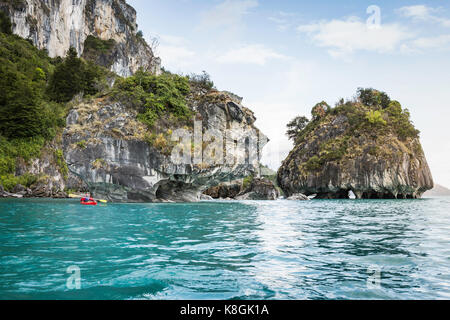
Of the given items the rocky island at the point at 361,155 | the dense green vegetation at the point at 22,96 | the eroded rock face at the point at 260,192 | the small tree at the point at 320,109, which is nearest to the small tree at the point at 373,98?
the rocky island at the point at 361,155

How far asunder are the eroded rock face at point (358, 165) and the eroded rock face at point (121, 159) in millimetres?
24863

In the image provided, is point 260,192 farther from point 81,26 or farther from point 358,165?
point 81,26

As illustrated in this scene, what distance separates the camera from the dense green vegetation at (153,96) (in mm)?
28956

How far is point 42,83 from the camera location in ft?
147

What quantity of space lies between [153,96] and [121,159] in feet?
25.6

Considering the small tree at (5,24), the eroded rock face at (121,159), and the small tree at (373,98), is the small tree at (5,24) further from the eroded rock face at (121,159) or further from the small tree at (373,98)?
the small tree at (373,98)

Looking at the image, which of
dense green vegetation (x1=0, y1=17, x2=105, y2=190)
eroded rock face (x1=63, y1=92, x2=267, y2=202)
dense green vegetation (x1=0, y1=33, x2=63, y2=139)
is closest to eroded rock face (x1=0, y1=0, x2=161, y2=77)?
dense green vegetation (x1=0, y1=17, x2=105, y2=190)

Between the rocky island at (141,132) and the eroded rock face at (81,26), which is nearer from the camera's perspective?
the rocky island at (141,132)

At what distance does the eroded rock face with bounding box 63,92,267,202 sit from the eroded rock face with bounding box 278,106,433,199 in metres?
24.9

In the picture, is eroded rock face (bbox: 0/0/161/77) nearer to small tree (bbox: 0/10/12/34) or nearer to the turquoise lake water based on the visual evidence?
small tree (bbox: 0/10/12/34)

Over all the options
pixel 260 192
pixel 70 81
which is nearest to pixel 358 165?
pixel 260 192

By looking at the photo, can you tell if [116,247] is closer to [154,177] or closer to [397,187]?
[154,177]

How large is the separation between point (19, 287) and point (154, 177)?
23.2 meters
